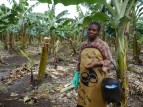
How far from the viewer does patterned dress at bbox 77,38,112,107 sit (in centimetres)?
393

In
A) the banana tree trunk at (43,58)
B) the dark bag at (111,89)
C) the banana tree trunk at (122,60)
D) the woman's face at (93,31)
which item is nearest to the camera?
the dark bag at (111,89)

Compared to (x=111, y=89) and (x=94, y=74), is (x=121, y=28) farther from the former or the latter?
(x=111, y=89)

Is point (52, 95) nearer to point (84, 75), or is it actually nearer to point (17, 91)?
A: point (17, 91)

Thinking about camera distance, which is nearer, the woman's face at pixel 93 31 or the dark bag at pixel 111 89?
the dark bag at pixel 111 89

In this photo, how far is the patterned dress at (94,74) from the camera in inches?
155

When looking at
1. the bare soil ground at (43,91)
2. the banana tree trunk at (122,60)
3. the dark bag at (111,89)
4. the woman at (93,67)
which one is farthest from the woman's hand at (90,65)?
the bare soil ground at (43,91)

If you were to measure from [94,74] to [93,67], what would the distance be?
0.10 m

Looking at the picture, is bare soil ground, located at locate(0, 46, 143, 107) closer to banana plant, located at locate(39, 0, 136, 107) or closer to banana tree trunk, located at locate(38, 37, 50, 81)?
banana tree trunk, located at locate(38, 37, 50, 81)

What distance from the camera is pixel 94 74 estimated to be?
393 centimetres

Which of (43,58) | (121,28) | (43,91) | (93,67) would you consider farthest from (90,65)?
(43,58)

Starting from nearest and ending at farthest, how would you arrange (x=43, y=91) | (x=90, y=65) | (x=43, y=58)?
(x=90, y=65)
(x=43, y=91)
(x=43, y=58)

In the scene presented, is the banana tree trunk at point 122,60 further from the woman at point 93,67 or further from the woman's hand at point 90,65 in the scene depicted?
the woman's hand at point 90,65

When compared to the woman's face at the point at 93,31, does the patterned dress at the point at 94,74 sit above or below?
below

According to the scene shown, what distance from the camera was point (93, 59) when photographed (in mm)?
3959
